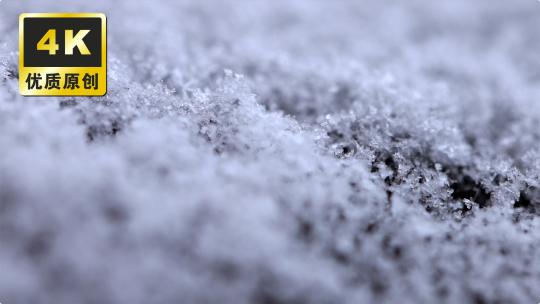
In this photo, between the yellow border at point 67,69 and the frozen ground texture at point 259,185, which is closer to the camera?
the frozen ground texture at point 259,185

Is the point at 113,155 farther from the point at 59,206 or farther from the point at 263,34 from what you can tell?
the point at 263,34

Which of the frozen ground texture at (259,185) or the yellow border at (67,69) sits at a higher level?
the yellow border at (67,69)

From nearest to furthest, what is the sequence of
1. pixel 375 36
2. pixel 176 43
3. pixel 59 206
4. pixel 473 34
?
1. pixel 59 206
2. pixel 176 43
3. pixel 375 36
4. pixel 473 34

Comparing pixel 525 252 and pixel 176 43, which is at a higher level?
pixel 176 43

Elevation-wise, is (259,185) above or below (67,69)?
below

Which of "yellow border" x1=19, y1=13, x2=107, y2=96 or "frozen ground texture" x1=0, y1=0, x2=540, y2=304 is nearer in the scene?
"frozen ground texture" x1=0, y1=0, x2=540, y2=304

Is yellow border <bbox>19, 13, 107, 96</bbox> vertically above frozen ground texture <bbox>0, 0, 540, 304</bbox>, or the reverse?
yellow border <bbox>19, 13, 107, 96</bbox>

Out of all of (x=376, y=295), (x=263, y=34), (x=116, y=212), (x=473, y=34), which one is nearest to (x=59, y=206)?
(x=116, y=212)

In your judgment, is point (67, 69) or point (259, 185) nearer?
point (259, 185)
